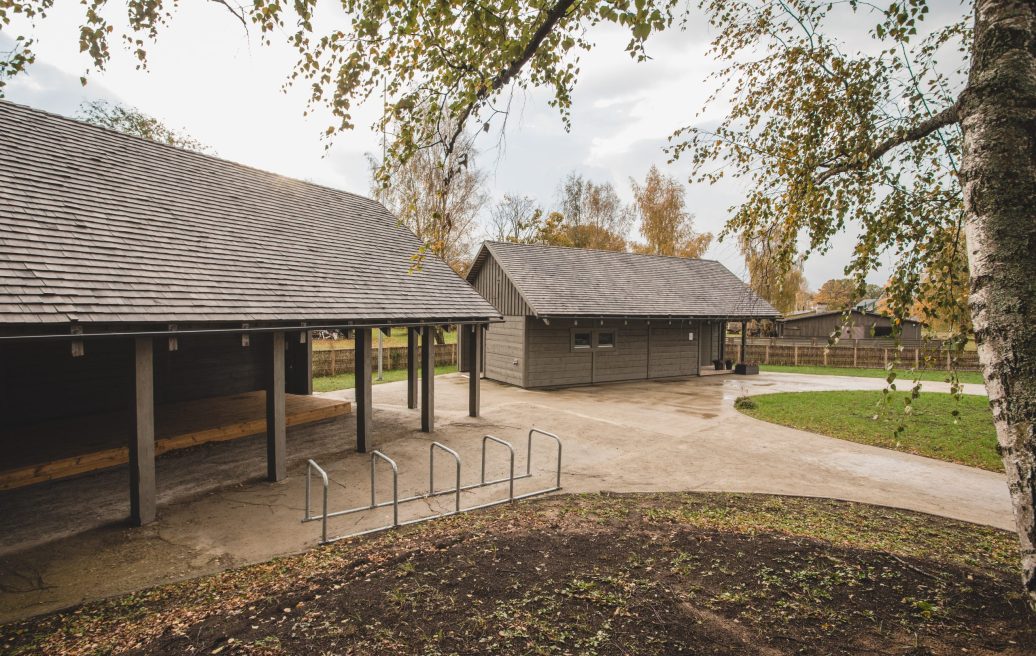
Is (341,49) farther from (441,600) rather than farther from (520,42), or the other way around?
(441,600)

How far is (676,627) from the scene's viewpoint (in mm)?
3340

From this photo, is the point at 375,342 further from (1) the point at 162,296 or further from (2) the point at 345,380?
Result: (1) the point at 162,296

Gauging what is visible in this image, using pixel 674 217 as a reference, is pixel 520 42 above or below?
below

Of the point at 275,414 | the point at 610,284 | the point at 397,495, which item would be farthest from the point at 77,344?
the point at 610,284

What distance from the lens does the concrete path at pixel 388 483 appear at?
5020 millimetres

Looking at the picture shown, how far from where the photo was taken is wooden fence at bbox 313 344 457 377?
20.0 metres

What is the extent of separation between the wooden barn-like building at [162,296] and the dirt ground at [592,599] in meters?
2.62

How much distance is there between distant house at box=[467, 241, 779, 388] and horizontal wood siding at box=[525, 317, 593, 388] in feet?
0.11

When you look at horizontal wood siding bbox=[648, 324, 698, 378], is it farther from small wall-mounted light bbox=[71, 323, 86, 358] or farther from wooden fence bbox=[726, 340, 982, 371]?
small wall-mounted light bbox=[71, 323, 86, 358]

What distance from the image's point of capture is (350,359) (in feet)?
67.9

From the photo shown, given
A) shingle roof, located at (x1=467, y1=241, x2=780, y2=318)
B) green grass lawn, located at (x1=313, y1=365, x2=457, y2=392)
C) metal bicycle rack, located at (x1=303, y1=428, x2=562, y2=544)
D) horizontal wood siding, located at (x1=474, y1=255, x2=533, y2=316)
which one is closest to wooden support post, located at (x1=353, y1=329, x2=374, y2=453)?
metal bicycle rack, located at (x1=303, y1=428, x2=562, y2=544)

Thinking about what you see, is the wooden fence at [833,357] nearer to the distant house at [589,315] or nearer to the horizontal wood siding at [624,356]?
the distant house at [589,315]

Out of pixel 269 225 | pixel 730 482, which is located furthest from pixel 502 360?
pixel 730 482

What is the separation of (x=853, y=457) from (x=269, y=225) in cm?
1241
